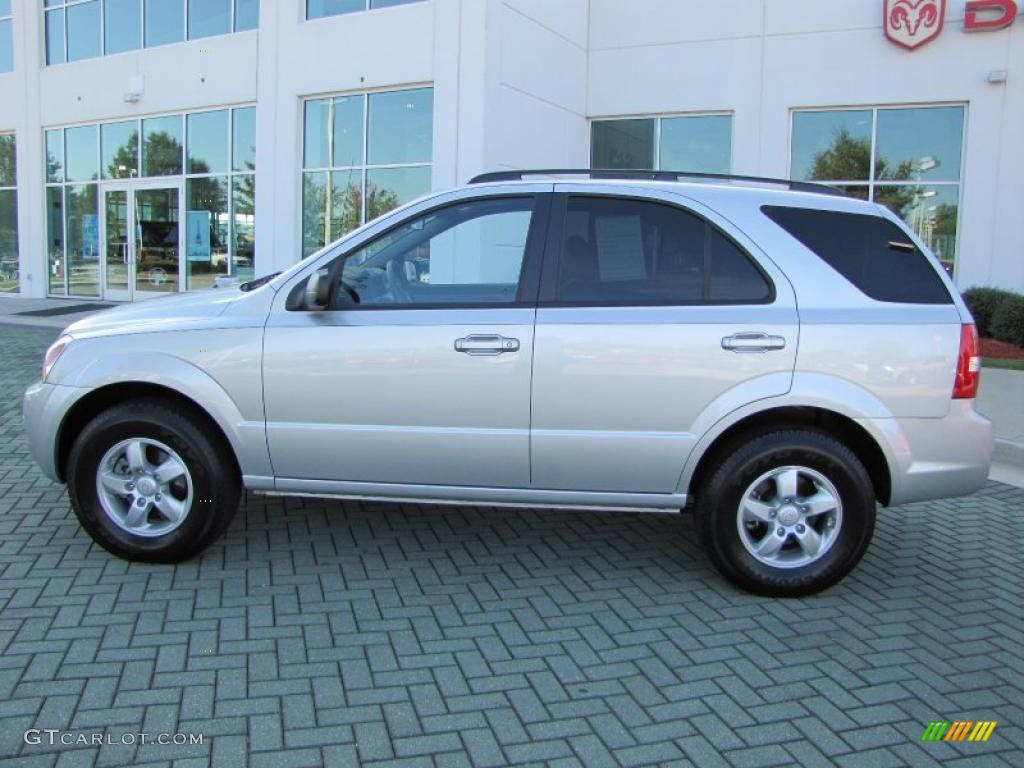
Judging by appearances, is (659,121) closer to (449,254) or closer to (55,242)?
(449,254)

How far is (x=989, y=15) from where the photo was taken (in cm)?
1341

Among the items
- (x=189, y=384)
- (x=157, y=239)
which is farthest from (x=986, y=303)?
(x=157, y=239)

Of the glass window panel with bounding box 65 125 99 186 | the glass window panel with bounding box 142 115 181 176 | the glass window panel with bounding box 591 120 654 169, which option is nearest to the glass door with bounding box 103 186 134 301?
the glass window panel with bounding box 65 125 99 186

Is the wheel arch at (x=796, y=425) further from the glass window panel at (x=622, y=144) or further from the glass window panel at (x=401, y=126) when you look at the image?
the glass window panel at (x=622, y=144)

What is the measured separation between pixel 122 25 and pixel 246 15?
3.92 m

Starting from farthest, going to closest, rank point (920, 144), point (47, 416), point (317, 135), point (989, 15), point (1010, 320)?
point (317, 135) → point (920, 144) → point (989, 15) → point (1010, 320) → point (47, 416)

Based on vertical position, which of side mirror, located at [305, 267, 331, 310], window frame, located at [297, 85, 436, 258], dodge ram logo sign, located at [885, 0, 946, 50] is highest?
dodge ram logo sign, located at [885, 0, 946, 50]

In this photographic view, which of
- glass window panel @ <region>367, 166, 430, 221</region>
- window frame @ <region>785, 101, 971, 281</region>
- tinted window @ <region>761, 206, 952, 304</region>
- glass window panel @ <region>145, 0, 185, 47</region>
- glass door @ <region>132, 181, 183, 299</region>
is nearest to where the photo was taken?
tinted window @ <region>761, 206, 952, 304</region>

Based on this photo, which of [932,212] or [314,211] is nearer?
[932,212]

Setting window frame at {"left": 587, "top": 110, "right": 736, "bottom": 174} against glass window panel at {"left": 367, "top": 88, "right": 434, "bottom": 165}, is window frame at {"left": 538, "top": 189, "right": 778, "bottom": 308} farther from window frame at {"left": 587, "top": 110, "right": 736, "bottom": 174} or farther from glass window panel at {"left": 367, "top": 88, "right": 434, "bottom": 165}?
window frame at {"left": 587, "top": 110, "right": 736, "bottom": 174}

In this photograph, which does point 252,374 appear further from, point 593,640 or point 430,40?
point 430,40

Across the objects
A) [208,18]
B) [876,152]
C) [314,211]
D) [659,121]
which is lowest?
[314,211]

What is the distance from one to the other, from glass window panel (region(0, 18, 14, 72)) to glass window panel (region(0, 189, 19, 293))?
297cm

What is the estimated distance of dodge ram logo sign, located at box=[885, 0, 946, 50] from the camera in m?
13.6
